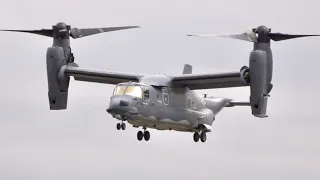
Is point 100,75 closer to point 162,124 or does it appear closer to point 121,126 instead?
point 162,124

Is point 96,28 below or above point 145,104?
above

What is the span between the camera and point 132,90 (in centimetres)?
7769

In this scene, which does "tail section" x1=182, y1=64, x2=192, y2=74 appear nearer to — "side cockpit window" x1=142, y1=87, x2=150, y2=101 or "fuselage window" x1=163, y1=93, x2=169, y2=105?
"fuselage window" x1=163, y1=93, x2=169, y2=105

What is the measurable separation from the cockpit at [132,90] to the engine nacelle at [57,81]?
6.72m

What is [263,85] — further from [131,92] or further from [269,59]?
[131,92]

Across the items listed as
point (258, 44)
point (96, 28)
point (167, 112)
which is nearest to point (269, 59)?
point (258, 44)

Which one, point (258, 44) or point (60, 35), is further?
point (60, 35)

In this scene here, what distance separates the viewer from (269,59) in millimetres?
77688

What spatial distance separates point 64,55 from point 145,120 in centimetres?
830

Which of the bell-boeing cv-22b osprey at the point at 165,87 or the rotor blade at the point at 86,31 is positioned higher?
the rotor blade at the point at 86,31

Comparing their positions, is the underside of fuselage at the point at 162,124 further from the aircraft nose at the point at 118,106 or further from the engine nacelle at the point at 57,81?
the engine nacelle at the point at 57,81

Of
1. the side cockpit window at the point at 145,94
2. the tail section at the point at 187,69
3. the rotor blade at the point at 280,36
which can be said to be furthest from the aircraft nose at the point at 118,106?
the tail section at the point at 187,69

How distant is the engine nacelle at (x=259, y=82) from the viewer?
251ft

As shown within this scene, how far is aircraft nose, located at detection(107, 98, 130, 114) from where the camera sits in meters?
75.7
